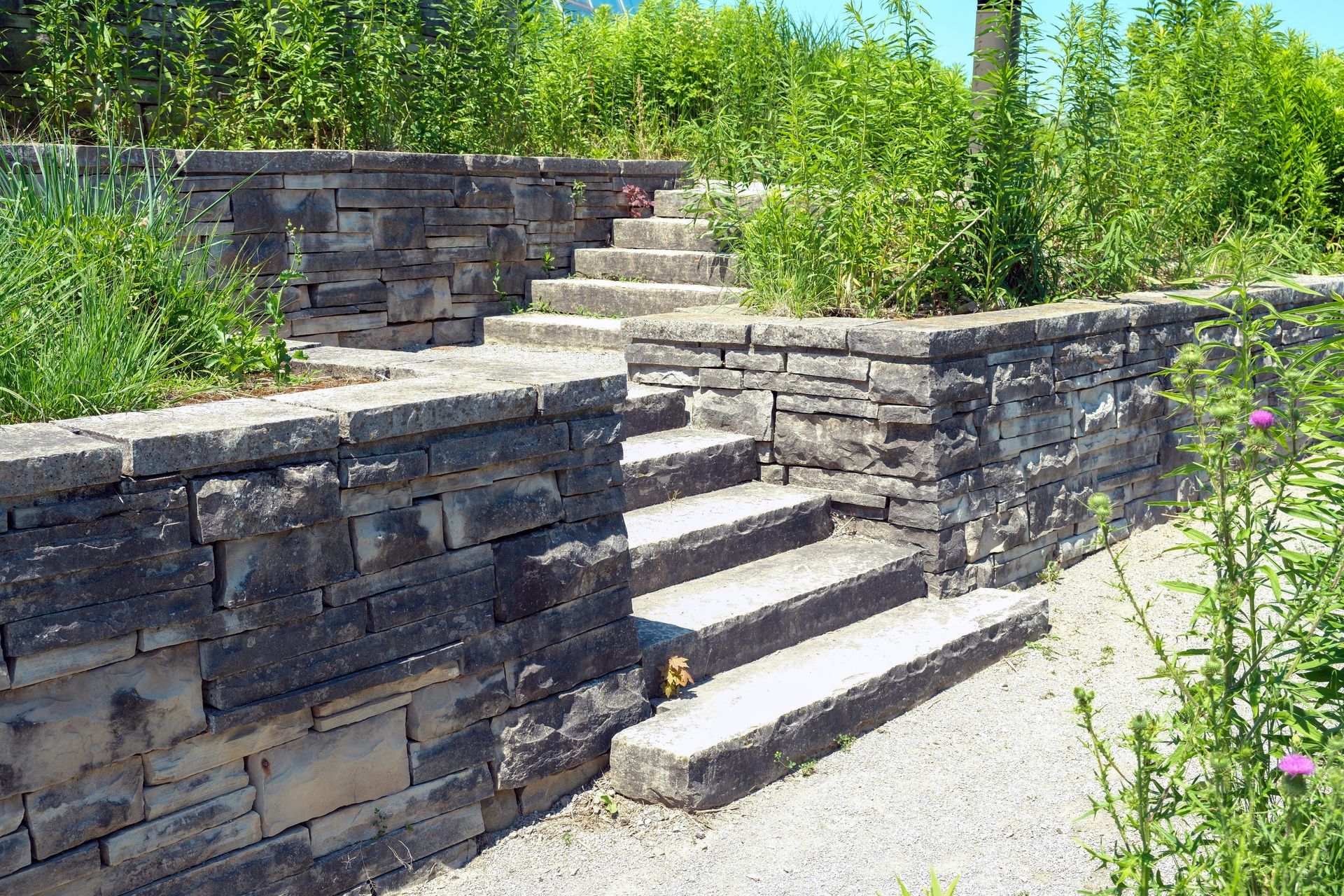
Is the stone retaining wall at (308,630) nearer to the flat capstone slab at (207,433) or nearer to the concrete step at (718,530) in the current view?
the flat capstone slab at (207,433)

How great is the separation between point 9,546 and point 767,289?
12.2 feet

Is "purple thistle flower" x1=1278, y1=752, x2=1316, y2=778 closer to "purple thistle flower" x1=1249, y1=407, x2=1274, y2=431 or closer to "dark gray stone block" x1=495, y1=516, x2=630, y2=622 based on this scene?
"purple thistle flower" x1=1249, y1=407, x2=1274, y2=431

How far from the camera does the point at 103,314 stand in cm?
288

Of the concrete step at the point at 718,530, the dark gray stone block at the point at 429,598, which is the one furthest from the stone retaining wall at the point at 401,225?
the dark gray stone block at the point at 429,598

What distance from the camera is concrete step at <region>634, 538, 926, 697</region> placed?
3.79 meters

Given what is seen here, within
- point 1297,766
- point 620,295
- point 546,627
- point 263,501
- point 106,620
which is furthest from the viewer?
point 620,295

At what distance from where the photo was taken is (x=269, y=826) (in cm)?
269

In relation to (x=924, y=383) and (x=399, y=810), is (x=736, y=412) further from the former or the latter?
(x=399, y=810)

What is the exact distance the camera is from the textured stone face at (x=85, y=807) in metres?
2.33

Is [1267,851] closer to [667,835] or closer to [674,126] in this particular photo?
[667,835]

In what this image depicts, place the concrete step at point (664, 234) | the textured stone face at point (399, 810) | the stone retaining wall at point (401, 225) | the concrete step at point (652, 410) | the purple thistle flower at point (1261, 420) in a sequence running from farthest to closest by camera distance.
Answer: the concrete step at point (664, 234) < the stone retaining wall at point (401, 225) < the concrete step at point (652, 410) < the textured stone face at point (399, 810) < the purple thistle flower at point (1261, 420)

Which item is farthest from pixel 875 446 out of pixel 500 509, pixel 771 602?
A: pixel 500 509

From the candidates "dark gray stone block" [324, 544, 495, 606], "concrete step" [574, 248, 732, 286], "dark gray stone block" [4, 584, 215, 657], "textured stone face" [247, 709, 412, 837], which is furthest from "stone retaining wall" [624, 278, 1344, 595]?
"dark gray stone block" [4, 584, 215, 657]

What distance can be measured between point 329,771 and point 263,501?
0.68 metres
